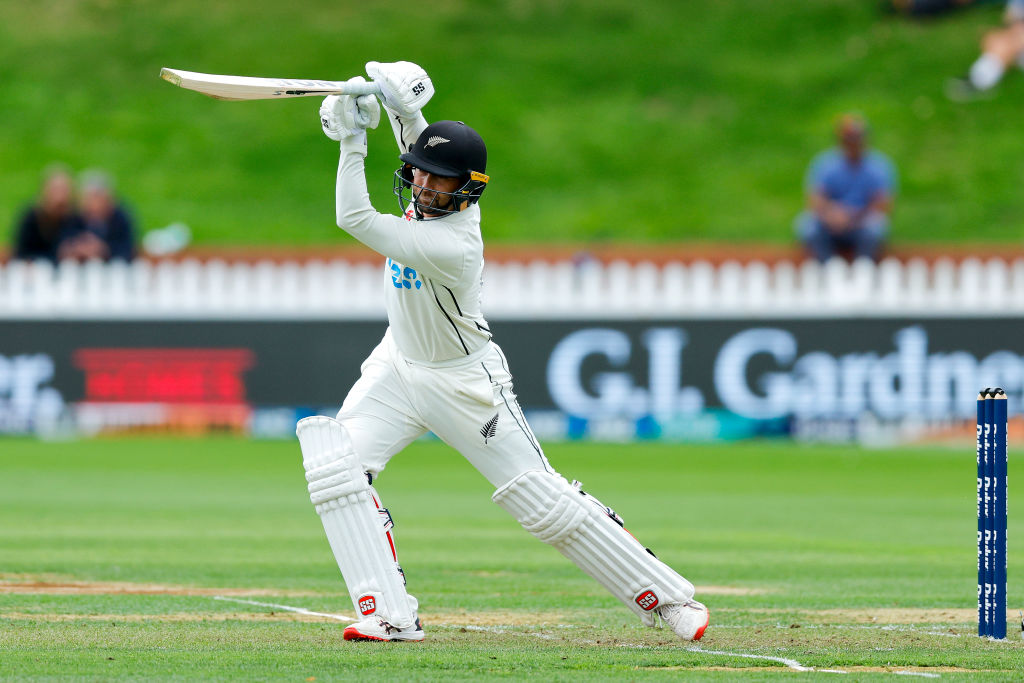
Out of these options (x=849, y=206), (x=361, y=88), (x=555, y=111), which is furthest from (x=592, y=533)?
(x=555, y=111)

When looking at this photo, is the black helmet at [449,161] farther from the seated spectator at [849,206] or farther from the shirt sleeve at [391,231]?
the seated spectator at [849,206]

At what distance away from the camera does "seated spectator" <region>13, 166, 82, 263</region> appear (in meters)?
21.0

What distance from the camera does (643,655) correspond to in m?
6.43

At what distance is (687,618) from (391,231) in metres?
1.88

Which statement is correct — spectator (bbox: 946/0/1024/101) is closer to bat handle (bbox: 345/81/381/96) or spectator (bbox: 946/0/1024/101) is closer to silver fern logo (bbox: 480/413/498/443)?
silver fern logo (bbox: 480/413/498/443)

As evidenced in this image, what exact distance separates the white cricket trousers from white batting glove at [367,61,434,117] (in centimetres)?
100

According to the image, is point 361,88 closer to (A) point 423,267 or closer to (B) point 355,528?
(A) point 423,267

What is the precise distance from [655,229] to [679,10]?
7.54m

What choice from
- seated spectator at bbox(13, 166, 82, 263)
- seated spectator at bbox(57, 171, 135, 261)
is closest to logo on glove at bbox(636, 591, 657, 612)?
seated spectator at bbox(57, 171, 135, 261)

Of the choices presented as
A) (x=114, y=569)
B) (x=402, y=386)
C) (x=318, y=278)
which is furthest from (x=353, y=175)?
(x=318, y=278)

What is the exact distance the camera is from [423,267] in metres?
6.54

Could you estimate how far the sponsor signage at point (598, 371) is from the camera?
18.5 metres

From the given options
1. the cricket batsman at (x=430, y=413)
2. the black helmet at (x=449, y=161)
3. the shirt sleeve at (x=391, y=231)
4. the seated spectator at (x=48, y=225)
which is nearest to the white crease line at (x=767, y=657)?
the cricket batsman at (x=430, y=413)

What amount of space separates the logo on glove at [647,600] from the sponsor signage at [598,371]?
11963 mm
